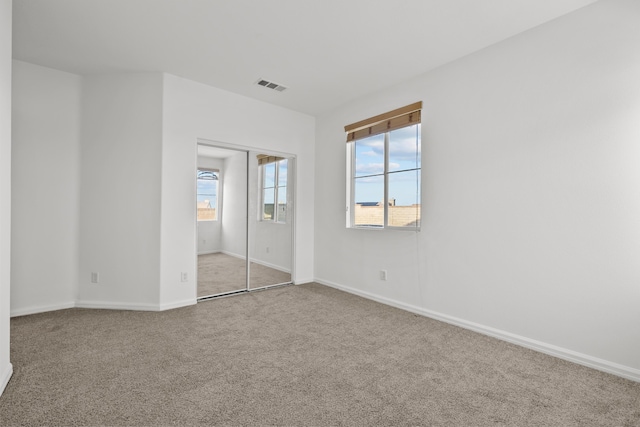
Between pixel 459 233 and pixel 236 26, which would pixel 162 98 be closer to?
pixel 236 26

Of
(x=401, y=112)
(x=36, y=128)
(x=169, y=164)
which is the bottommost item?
(x=169, y=164)

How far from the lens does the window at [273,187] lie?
14.8ft

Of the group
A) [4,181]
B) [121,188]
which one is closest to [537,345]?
[4,181]

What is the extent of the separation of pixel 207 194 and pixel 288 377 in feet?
8.71

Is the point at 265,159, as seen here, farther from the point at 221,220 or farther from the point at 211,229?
the point at 211,229

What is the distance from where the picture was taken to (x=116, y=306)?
3.47 metres

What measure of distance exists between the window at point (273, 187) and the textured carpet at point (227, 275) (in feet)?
2.48

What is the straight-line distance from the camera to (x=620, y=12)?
86.0 inches

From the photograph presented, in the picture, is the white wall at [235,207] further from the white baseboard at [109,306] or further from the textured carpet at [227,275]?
the white baseboard at [109,306]

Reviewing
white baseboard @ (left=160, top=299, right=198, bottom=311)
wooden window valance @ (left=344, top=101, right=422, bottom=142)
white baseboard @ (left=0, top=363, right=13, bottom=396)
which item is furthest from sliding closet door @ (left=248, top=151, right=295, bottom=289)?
white baseboard @ (left=0, top=363, right=13, bottom=396)

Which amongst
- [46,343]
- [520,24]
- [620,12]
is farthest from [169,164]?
[620,12]

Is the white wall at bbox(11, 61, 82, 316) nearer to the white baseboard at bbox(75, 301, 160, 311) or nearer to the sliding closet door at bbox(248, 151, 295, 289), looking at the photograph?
the white baseboard at bbox(75, 301, 160, 311)

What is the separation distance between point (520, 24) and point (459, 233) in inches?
74.4

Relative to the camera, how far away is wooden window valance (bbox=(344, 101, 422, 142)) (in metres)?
3.47
